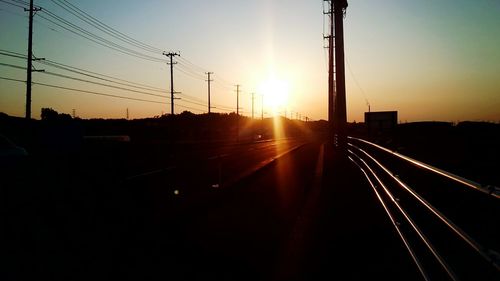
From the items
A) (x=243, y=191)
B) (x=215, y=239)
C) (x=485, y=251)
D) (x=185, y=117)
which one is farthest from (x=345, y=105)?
(x=185, y=117)

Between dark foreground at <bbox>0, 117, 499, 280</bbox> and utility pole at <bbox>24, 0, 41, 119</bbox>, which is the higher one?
utility pole at <bbox>24, 0, 41, 119</bbox>

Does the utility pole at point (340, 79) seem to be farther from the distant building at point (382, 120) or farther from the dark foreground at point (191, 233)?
the dark foreground at point (191, 233)

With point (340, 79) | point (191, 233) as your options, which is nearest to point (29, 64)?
point (340, 79)

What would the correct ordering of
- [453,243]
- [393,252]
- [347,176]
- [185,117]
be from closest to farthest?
[453,243] → [393,252] → [347,176] → [185,117]

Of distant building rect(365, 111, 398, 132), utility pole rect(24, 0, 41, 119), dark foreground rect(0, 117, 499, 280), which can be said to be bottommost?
dark foreground rect(0, 117, 499, 280)

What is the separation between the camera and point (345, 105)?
79.8 ft

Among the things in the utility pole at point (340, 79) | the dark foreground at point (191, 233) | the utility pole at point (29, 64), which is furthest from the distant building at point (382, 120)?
the utility pole at point (29, 64)

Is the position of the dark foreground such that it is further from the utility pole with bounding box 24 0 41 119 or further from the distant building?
the utility pole with bounding box 24 0 41 119

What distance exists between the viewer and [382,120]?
25875mm

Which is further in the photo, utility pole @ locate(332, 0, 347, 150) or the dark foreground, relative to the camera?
utility pole @ locate(332, 0, 347, 150)

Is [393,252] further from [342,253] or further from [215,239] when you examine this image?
[215,239]

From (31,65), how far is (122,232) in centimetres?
3719

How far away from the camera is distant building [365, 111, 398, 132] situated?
2515 centimetres

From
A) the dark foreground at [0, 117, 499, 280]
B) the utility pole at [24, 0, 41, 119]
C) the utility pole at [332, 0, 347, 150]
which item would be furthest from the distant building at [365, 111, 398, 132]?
the utility pole at [24, 0, 41, 119]
